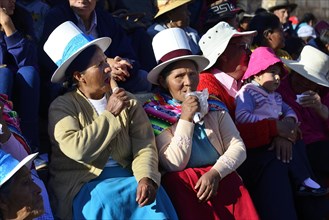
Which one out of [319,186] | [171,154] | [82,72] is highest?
[82,72]

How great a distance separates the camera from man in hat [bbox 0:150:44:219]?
3310mm

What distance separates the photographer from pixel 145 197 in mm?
3920

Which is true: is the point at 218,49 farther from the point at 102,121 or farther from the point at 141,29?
the point at 102,121

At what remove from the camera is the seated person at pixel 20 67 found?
4.63 metres

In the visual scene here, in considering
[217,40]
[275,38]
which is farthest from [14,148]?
[275,38]

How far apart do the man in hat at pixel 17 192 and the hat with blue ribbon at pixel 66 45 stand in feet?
3.43

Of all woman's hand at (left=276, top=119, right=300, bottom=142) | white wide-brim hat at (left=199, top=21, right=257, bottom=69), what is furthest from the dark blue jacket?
woman's hand at (left=276, top=119, right=300, bottom=142)

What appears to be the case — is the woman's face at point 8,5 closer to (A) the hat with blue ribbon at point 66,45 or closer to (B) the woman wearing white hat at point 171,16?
(A) the hat with blue ribbon at point 66,45

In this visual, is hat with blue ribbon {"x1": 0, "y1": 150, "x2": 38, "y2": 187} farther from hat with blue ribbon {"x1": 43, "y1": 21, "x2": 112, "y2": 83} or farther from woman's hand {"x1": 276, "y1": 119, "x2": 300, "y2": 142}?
woman's hand {"x1": 276, "y1": 119, "x2": 300, "y2": 142}

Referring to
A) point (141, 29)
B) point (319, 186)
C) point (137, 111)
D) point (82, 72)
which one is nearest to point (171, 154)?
point (137, 111)

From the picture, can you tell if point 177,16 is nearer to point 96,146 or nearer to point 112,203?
point 96,146

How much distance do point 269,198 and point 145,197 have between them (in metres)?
1.24

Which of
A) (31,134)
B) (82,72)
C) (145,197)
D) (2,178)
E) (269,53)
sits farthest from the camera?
(269,53)

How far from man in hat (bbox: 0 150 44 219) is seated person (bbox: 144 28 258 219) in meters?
1.20
